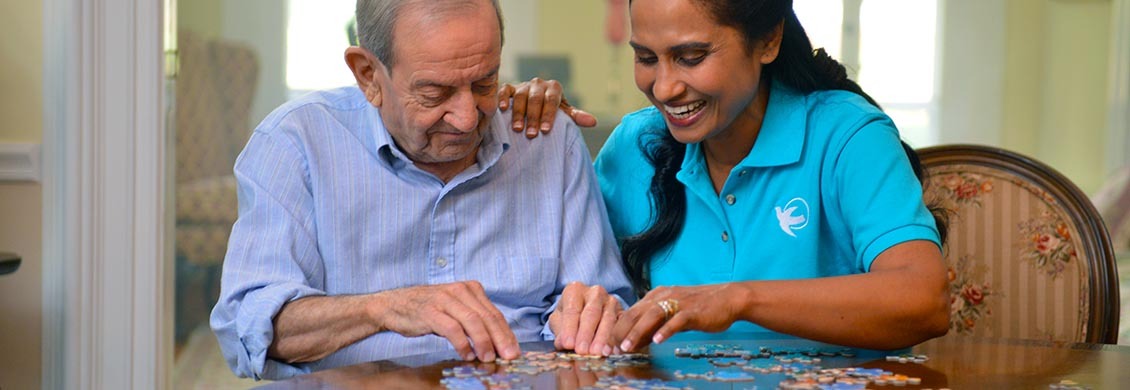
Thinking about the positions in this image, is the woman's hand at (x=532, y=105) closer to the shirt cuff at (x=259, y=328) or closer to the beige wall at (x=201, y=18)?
the shirt cuff at (x=259, y=328)

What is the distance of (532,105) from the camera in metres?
2.38

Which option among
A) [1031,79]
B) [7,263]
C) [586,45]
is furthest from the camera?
[586,45]

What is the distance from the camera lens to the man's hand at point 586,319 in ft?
5.84

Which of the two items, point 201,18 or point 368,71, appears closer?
point 368,71

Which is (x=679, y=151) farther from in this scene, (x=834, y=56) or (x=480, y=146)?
(x=834, y=56)

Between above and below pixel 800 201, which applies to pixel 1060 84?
above

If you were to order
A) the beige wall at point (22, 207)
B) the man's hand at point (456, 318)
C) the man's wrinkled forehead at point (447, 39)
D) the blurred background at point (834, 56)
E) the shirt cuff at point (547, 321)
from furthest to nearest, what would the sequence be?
the blurred background at point (834, 56)
the beige wall at point (22, 207)
the shirt cuff at point (547, 321)
the man's wrinkled forehead at point (447, 39)
the man's hand at point (456, 318)

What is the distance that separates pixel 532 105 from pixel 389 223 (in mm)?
401

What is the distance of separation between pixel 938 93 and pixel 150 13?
239 inches

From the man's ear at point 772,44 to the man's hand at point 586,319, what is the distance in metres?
0.62

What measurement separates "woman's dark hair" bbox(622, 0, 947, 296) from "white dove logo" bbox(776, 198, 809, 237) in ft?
0.71

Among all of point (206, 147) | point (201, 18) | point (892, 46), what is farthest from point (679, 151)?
point (892, 46)

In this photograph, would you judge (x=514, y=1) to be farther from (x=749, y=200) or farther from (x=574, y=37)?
(x=749, y=200)

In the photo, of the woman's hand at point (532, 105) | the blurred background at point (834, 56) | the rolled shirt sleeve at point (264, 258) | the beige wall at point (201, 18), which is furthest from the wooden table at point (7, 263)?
the beige wall at point (201, 18)
